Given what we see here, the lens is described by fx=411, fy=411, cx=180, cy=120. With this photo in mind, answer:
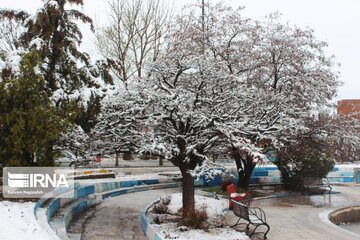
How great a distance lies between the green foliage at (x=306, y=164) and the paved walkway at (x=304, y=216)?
1.28 m

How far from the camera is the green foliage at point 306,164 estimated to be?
18.4m

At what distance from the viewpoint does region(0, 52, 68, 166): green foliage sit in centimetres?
1103

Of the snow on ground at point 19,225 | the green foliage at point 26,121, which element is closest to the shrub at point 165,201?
the green foliage at point 26,121

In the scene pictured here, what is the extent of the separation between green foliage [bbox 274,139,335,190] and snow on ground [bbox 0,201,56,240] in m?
12.1

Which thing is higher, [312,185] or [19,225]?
[19,225]

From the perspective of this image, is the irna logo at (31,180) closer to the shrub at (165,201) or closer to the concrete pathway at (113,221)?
the concrete pathway at (113,221)

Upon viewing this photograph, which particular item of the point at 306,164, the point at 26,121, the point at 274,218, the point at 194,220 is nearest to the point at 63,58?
the point at 26,121

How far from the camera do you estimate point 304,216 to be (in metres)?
13.4

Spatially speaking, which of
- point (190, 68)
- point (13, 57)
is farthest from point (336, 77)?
point (13, 57)

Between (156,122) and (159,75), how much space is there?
58.4 inches

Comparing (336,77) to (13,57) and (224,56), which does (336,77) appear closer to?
(224,56)

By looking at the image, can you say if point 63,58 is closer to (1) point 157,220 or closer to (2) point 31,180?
(2) point 31,180

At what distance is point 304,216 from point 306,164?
6.39 m

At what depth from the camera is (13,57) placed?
12.3 metres
